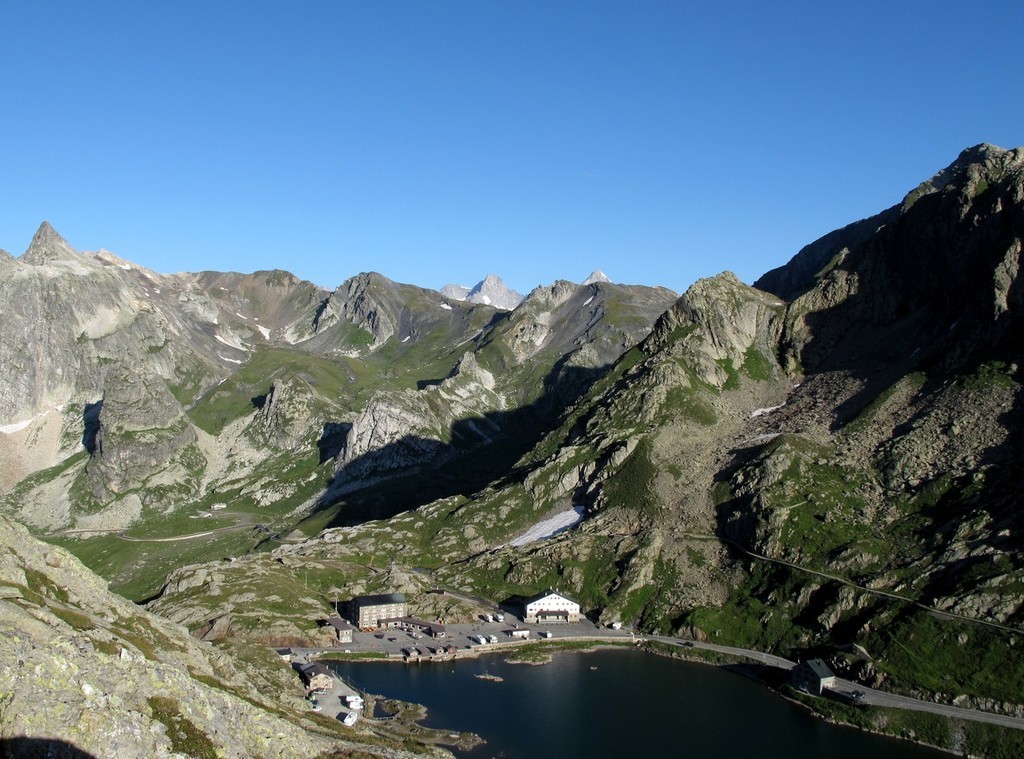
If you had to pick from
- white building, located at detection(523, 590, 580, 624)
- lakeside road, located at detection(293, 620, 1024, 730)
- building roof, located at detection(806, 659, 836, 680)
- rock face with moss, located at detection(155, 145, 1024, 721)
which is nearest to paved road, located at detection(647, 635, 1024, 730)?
lakeside road, located at detection(293, 620, 1024, 730)

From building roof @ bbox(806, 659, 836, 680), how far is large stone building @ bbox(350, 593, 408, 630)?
66.3 m

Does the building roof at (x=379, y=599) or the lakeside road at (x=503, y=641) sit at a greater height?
the building roof at (x=379, y=599)

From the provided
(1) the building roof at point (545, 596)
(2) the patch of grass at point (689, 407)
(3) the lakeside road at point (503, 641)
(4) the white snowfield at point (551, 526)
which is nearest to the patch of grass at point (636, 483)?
(4) the white snowfield at point (551, 526)

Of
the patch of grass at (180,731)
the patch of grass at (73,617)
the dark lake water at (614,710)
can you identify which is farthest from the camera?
the dark lake water at (614,710)

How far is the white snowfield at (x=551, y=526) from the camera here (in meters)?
168

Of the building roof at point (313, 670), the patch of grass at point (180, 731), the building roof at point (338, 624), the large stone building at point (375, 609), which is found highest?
the patch of grass at point (180, 731)

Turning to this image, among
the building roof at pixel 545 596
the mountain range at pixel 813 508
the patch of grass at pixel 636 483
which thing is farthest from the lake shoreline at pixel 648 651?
the patch of grass at pixel 636 483

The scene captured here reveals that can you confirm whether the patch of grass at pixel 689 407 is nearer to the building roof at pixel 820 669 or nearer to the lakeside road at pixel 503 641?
the lakeside road at pixel 503 641

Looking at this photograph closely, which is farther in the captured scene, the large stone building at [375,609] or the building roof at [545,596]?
the building roof at [545,596]

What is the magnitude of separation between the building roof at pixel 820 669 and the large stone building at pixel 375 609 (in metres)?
66.3

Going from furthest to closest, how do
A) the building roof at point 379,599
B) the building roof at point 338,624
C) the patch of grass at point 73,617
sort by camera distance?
1. the building roof at point 379,599
2. the building roof at point 338,624
3. the patch of grass at point 73,617

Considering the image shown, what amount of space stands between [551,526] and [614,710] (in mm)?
73006

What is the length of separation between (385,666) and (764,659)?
53691mm

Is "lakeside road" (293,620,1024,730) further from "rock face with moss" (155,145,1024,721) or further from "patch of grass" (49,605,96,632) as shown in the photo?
"patch of grass" (49,605,96,632)
